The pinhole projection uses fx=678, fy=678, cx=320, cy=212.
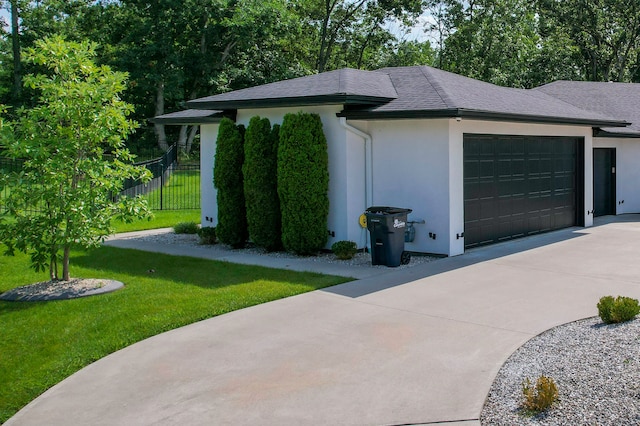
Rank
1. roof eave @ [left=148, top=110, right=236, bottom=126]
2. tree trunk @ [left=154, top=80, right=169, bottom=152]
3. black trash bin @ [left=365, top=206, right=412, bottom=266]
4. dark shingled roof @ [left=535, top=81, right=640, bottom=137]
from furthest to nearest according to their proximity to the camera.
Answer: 1. tree trunk @ [left=154, top=80, right=169, bottom=152]
2. dark shingled roof @ [left=535, top=81, right=640, bottom=137]
3. roof eave @ [left=148, top=110, right=236, bottom=126]
4. black trash bin @ [left=365, top=206, right=412, bottom=266]

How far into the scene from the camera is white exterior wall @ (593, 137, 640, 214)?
19750 millimetres

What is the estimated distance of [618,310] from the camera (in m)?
7.29

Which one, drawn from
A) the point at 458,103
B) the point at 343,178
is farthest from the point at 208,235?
the point at 458,103

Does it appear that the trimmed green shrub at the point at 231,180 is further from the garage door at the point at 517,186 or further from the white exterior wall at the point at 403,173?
the garage door at the point at 517,186

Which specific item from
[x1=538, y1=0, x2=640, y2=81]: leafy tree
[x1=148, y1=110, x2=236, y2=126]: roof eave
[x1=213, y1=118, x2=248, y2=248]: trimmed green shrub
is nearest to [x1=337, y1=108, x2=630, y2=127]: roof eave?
[x1=213, y1=118, x2=248, y2=248]: trimmed green shrub

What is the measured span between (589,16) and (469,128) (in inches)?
1086

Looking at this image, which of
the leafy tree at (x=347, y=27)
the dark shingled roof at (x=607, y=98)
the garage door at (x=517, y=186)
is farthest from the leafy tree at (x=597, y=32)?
the garage door at (x=517, y=186)

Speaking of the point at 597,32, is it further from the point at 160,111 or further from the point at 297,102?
the point at 297,102

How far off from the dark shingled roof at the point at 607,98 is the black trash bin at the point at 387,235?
9.68 m

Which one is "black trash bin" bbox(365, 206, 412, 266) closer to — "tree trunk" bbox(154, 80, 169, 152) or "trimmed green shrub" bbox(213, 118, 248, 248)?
"trimmed green shrub" bbox(213, 118, 248, 248)

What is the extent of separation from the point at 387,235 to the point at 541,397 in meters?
6.47

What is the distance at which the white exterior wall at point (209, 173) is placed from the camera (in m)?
15.9

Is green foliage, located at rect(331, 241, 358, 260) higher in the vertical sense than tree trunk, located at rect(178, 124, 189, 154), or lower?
lower

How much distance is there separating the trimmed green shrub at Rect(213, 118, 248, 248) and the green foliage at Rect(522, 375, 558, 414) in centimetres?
909
